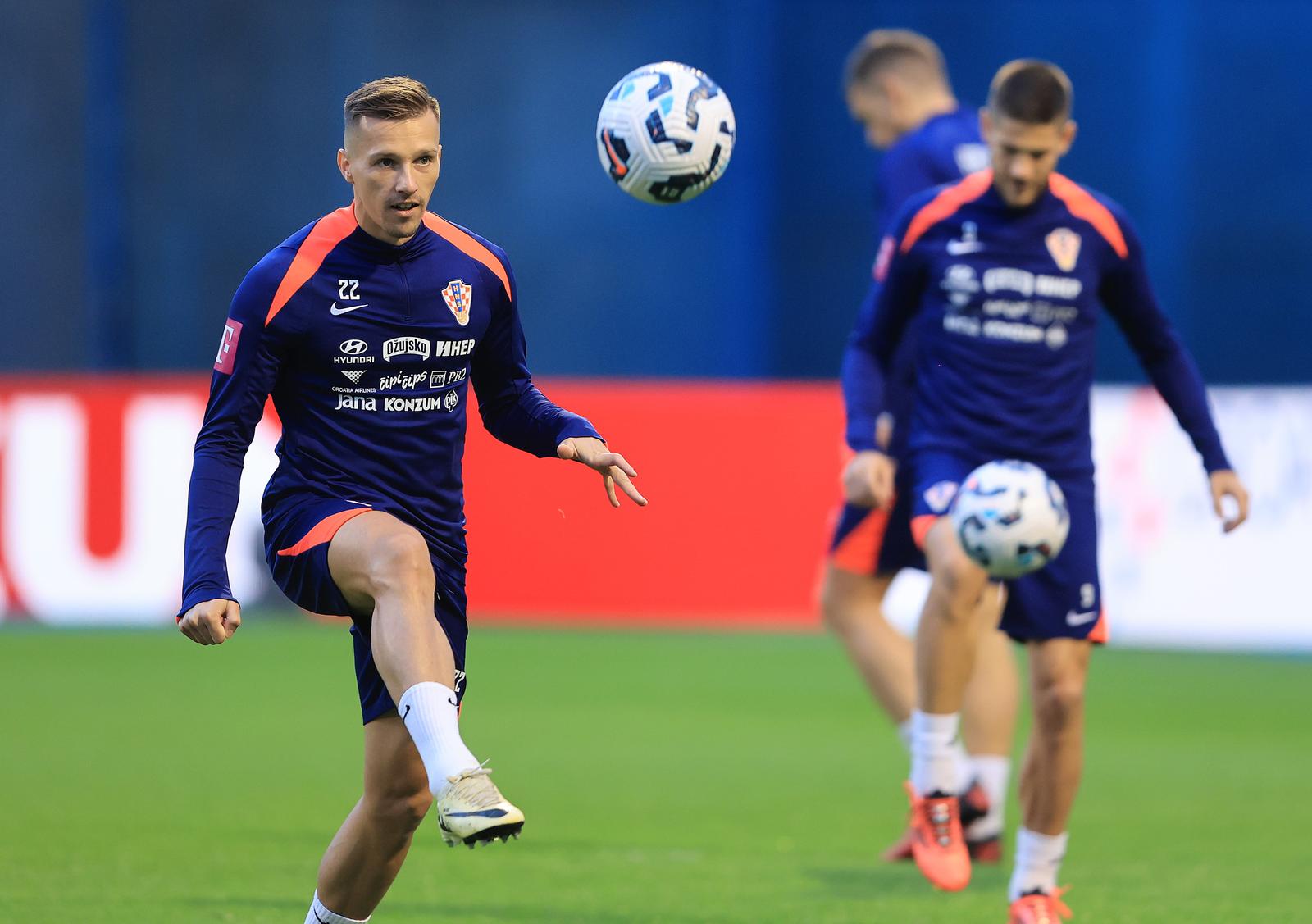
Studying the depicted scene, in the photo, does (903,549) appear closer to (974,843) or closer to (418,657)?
(974,843)

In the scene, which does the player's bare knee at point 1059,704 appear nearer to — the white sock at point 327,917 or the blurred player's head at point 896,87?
the white sock at point 327,917

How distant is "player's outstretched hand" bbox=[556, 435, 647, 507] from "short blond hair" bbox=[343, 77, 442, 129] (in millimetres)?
837

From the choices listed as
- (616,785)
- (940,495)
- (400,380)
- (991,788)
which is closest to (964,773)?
(991,788)

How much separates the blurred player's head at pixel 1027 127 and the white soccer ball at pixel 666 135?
84 cm

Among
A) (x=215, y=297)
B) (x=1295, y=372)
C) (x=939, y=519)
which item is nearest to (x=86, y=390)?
(x=215, y=297)

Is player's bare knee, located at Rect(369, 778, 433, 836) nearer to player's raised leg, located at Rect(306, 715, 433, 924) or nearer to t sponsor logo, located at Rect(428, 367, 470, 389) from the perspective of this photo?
player's raised leg, located at Rect(306, 715, 433, 924)

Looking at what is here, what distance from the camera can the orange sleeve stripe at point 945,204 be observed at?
6293mm

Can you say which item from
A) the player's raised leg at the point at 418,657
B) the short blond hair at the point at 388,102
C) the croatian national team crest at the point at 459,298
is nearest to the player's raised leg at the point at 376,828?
the player's raised leg at the point at 418,657

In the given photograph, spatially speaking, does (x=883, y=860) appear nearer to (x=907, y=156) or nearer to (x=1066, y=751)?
(x=1066, y=751)

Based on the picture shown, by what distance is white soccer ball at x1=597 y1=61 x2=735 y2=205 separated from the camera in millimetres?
5656

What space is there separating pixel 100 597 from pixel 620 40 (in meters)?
9.23

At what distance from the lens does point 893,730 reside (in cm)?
1065

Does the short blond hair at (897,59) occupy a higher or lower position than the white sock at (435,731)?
higher

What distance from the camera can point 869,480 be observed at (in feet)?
20.4
